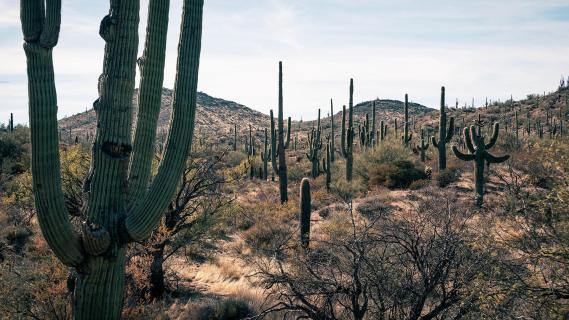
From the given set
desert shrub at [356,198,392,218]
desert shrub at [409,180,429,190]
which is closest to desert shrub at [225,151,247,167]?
desert shrub at [409,180,429,190]

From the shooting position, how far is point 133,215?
14.5 feet

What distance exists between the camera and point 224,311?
9.12 metres

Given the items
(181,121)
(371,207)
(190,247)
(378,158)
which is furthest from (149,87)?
(378,158)

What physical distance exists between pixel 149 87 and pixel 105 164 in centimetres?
98

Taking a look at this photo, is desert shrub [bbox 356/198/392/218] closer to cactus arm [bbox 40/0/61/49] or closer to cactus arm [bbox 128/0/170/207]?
cactus arm [bbox 128/0/170/207]

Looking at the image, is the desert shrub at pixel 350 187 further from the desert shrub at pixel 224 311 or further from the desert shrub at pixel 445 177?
the desert shrub at pixel 224 311

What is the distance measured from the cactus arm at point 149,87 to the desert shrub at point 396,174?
20097 millimetres

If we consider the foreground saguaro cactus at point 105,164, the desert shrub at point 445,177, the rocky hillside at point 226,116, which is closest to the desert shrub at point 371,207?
the desert shrub at point 445,177

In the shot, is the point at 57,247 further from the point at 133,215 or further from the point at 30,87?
the point at 30,87

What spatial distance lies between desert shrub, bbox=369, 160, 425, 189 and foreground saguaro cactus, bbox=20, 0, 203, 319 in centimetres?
2022

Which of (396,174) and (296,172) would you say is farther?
(296,172)

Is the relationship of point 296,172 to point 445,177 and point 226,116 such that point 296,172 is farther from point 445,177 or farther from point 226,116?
point 226,116

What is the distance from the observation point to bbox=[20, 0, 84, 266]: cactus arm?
13.6ft

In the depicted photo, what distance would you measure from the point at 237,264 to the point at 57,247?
9.50 meters
